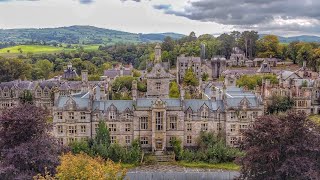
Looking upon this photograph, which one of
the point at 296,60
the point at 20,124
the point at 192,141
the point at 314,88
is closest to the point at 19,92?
the point at 192,141

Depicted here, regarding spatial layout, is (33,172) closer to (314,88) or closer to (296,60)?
(314,88)

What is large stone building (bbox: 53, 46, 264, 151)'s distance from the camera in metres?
53.4

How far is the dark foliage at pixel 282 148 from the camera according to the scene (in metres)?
30.0

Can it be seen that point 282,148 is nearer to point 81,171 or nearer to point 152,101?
point 81,171

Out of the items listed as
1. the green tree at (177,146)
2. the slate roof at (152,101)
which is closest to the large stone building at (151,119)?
the slate roof at (152,101)

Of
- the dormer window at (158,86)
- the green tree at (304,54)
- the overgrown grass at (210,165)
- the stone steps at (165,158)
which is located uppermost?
the green tree at (304,54)

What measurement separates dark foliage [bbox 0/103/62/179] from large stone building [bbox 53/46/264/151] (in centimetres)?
1759

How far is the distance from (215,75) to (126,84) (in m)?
37.6

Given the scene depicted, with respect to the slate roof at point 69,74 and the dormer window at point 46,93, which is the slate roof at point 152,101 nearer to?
the dormer window at point 46,93

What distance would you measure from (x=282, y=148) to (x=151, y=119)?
24235 millimetres

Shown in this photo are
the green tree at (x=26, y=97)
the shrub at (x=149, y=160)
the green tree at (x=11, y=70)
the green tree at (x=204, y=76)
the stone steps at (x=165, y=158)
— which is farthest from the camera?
the green tree at (x=204, y=76)

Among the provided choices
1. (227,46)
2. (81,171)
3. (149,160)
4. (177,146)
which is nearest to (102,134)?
(149,160)

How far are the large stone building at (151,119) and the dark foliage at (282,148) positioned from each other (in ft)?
69.0

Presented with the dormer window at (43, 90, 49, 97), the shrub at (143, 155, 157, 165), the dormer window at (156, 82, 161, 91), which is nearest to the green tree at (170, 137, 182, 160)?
the shrub at (143, 155, 157, 165)
